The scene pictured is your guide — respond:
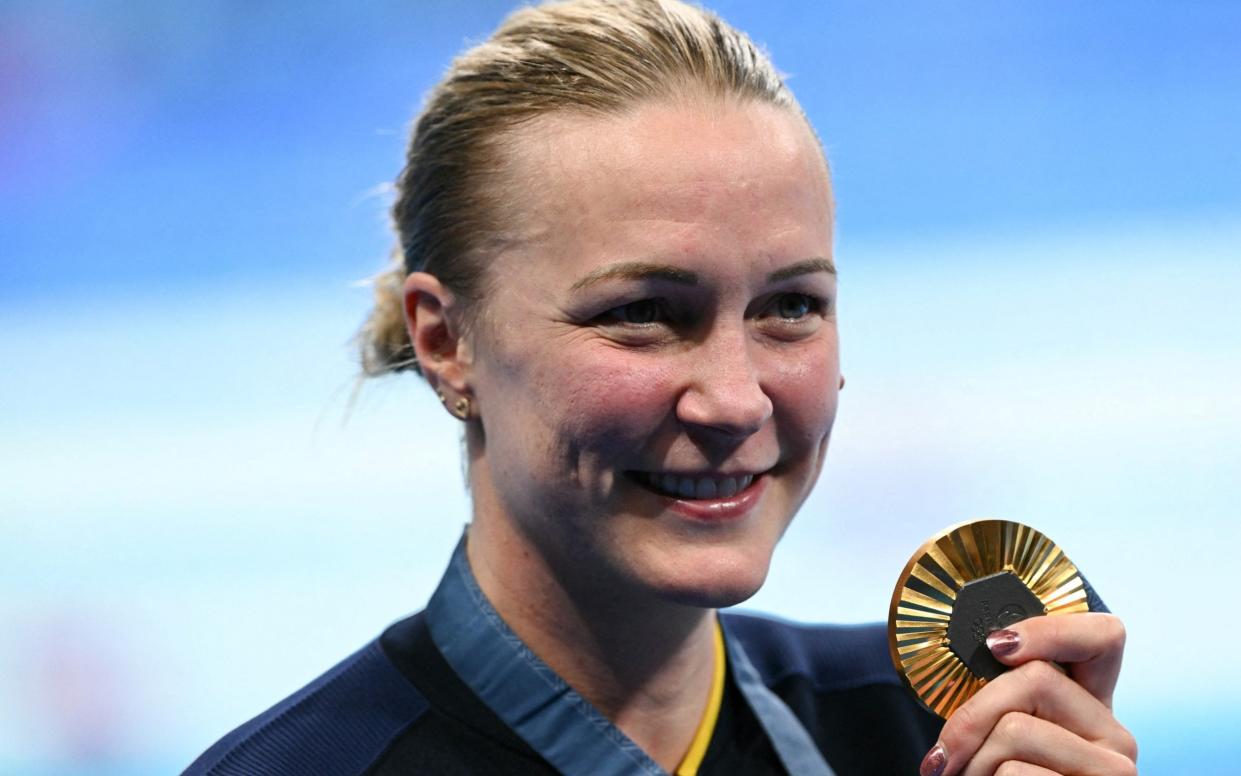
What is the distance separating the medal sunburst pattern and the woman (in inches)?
1.2

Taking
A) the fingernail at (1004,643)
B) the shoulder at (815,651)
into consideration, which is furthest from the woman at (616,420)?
the shoulder at (815,651)

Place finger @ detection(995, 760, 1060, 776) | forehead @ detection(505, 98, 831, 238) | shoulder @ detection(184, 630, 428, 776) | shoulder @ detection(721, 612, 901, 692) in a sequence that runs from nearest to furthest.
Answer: finger @ detection(995, 760, 1060, 776)
forehead @ detection(505, 98, 831, 238)
shoulder @ detection(184, 630, 428, 776)
shoulder @ detection(721, 612, 901, 692)

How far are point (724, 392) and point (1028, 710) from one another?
446 millimetres

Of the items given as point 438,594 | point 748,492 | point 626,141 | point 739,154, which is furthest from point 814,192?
point 438,594

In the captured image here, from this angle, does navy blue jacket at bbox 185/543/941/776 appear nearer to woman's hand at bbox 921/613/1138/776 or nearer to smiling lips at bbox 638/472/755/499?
smiling lips at bbox 638/472/755/499

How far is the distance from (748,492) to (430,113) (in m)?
0.63

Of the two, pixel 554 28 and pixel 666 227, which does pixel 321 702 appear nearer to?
pixel 666 227

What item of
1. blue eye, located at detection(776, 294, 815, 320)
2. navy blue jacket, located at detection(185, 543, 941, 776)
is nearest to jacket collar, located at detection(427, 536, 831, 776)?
navy blue jacket, located at detection(185, 543, 941, 776)

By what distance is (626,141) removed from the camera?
5.19ft

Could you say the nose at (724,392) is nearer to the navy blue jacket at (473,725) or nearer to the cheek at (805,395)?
the cheek at (805,395)

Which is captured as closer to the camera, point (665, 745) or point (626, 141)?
point (626, 141)

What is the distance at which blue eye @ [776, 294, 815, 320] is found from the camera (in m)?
1.63

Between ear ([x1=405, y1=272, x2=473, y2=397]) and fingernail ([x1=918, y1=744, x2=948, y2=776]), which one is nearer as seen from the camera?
fingernail ([x1=918, y1=744, x2=948, y2=776])

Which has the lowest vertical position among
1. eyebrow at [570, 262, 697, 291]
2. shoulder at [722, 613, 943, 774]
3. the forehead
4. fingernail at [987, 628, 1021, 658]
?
shoulder at [722, 613, 943, 774]
